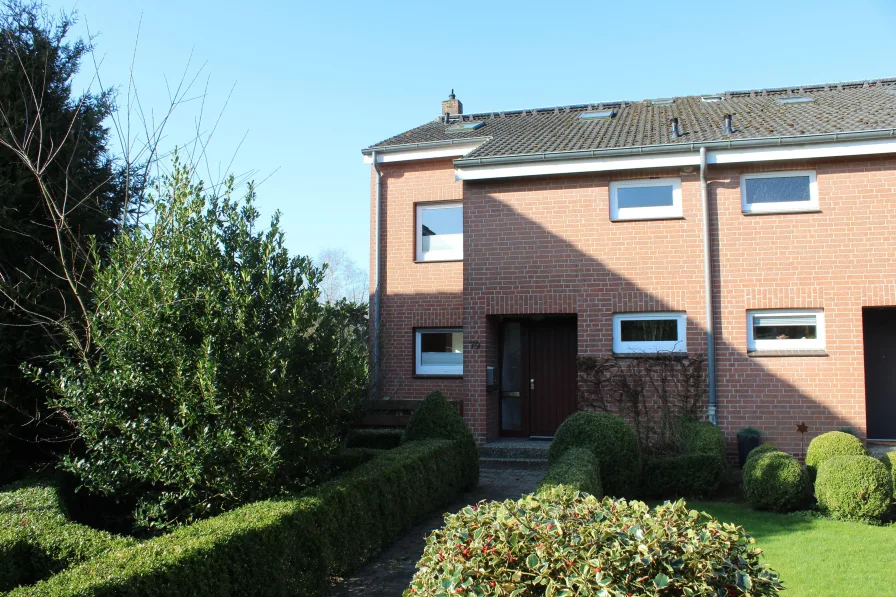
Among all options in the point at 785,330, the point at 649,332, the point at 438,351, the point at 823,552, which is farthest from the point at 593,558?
the point at 438,351

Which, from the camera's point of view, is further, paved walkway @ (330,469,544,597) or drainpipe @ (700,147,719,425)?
drainpipe @ (700,147,719,425)

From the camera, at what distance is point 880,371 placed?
13.3 m

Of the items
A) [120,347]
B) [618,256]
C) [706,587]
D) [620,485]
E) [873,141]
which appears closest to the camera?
[706,587]

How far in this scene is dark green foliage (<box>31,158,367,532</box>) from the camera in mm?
6016

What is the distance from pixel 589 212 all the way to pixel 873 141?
15.4 ft

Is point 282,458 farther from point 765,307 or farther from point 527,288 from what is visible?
point 765,307

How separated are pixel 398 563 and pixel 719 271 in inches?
318

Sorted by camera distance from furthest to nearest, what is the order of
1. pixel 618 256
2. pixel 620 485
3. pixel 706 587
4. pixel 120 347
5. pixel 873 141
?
pixel 618 256
pixel 873 141
pixel 620 485
pixel 120 347
pixel 706 587

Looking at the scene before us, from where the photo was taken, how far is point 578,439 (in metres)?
8.57

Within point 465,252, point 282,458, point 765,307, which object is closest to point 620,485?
point 282,458

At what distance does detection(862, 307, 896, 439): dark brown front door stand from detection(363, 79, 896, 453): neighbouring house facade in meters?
0.03

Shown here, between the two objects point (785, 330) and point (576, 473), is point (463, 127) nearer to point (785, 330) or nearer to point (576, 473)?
point (785, 330)

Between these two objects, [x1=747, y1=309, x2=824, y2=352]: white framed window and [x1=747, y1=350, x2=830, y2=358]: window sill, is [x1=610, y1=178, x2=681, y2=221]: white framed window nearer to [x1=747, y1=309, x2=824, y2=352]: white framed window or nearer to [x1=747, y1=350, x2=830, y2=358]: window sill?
[x1=747, y1=309, x2=824, y2=352]: white framed window

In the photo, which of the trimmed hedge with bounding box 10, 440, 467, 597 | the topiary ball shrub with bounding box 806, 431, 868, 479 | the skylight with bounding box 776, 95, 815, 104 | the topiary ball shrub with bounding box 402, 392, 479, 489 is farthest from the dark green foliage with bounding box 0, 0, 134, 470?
the skylight with bounding box 776, 95, 815, 104
